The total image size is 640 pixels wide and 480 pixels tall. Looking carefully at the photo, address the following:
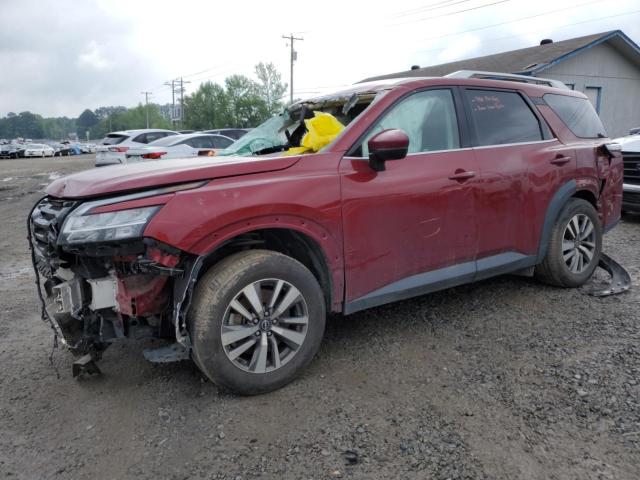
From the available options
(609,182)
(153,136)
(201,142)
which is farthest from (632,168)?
(153,136)

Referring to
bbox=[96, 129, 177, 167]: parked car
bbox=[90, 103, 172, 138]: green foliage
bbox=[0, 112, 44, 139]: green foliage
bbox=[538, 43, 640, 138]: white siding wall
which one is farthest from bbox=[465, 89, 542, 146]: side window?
bbox=[0, 112, 44, 139]: green foliage

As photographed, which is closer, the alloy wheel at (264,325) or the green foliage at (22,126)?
the alloy wheel at (264,325)

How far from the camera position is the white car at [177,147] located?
13234 mm

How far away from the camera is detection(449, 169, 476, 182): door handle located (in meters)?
3.60

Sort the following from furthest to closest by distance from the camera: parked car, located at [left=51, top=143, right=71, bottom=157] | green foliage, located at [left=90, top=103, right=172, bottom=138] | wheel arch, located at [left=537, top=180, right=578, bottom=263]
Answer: green foliage, located at [left=90, top=103, right=172, bottom=138]
parked car, located at [left=51, top=143, right=71, bottom=157]
wheel arch, located at [left=537, top=180, right=578, bottom=263]

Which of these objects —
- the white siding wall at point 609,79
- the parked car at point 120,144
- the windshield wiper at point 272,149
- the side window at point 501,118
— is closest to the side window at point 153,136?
the parked car at point 120,144

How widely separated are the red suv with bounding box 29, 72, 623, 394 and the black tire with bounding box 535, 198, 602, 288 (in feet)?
0.43

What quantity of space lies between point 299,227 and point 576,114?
329cm

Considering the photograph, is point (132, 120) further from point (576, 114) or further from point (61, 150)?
point (576, 114)

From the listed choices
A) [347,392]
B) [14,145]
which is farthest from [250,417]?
[14,145]

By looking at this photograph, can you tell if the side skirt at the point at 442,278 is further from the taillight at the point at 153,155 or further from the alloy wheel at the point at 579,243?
the taillight at the point at 153,155

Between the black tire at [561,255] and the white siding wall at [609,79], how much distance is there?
17197 mm

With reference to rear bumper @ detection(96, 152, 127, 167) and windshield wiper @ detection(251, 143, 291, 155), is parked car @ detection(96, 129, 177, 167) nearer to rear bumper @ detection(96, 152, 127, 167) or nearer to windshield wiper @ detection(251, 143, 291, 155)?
rear bumper @ detection(96, 152, 127, 167)

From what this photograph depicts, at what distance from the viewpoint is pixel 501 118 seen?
13.5 ft
